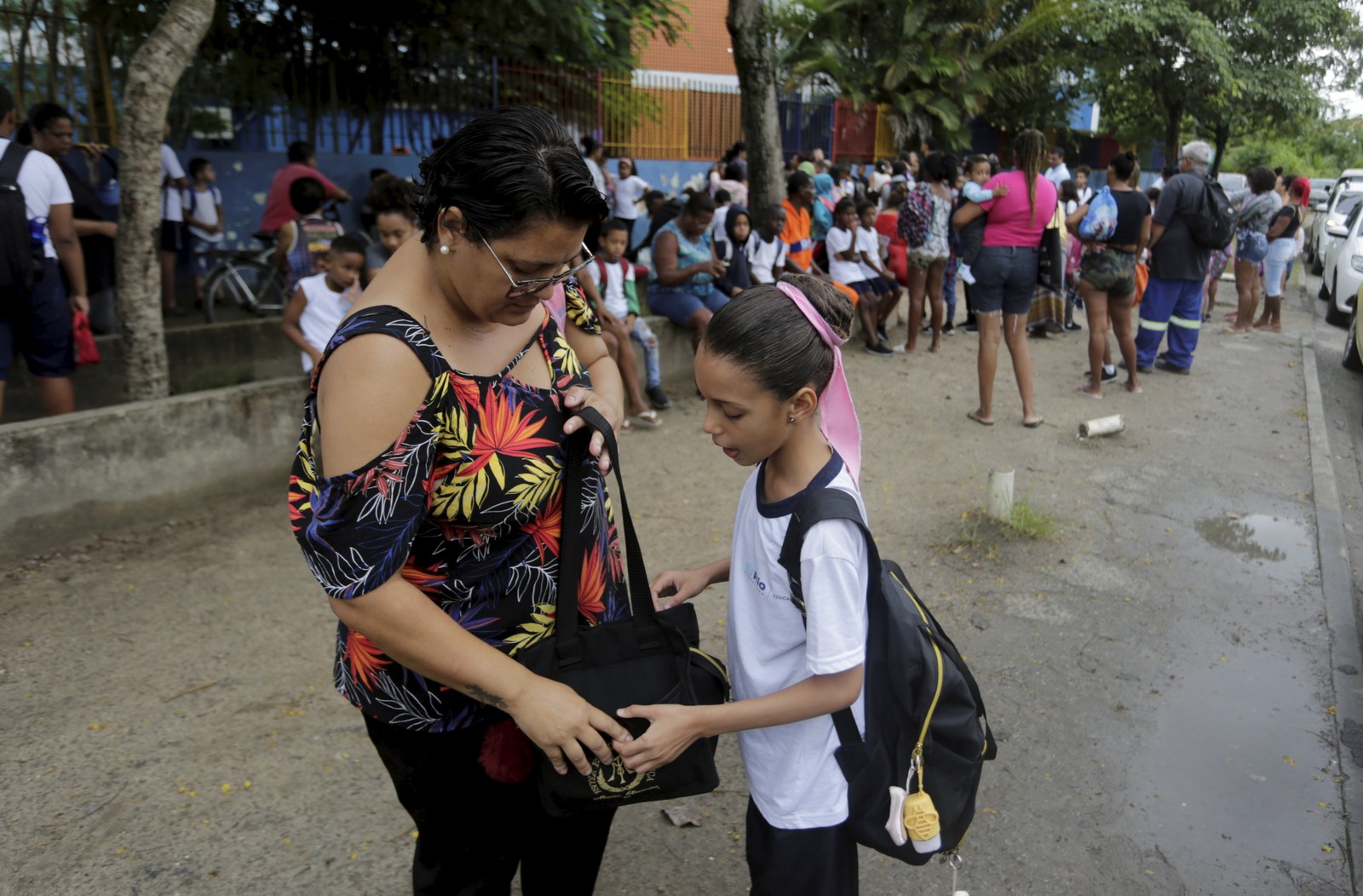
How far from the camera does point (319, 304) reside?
5430 mm

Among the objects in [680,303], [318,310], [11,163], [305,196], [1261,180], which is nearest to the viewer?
[11,163]

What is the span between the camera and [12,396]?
6.20 metres

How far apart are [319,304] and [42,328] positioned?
1365 millimetres

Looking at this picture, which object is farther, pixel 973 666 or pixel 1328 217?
pixel 1328 217

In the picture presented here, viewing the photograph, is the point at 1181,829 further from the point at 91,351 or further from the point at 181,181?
the point at 181,181

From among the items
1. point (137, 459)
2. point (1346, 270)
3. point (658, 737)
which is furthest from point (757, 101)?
point (658, 737)

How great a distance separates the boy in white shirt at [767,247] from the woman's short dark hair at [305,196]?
351cm

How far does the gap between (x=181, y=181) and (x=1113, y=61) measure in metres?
23.1

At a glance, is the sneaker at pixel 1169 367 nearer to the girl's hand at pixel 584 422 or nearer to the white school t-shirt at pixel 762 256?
the white school t-shirt at pixel 762 256

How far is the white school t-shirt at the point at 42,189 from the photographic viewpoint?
4.95 m

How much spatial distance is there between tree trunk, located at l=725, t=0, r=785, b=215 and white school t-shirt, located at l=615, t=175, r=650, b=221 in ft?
13.6

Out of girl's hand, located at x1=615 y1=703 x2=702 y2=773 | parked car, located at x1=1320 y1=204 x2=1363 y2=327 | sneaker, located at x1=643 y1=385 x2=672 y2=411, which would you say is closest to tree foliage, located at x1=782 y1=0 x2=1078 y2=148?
parked car, located at x1=1320 y1=204 x2=1363 y2=327

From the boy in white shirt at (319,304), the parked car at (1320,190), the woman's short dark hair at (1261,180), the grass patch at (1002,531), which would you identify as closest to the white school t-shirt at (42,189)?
the boy in white shirt at (319,304)

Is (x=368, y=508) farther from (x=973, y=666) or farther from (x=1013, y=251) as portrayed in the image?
(x=1013, y=251)
